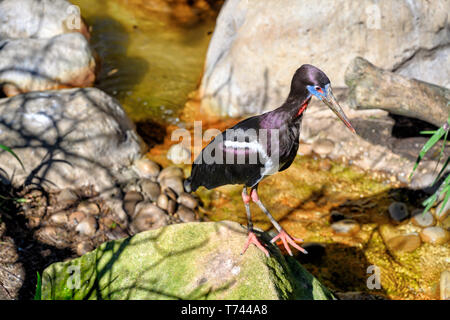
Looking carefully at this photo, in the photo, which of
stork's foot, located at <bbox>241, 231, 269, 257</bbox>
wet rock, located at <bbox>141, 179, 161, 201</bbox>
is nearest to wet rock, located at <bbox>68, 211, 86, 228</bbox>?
wet rock, located at <bbox>141, 179, 161, 201</bbox>

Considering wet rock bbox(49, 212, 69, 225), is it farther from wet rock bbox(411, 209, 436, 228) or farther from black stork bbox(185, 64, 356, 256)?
wet rock bbox(411, 209, 436, 228)

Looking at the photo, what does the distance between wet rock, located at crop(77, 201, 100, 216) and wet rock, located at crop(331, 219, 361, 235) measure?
2378 mm

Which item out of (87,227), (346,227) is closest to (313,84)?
(346,227)

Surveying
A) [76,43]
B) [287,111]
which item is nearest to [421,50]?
[287,111]

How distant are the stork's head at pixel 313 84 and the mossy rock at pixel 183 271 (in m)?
1.06

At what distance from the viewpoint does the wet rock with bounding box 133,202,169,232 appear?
428 cm

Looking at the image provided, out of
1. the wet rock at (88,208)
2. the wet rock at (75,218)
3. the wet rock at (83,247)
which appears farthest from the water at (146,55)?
the wet rock at (83,247)

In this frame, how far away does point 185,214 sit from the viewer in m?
4.49

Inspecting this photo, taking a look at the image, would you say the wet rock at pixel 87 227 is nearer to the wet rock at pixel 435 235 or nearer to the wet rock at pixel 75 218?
the wet rock at pixel 75 218

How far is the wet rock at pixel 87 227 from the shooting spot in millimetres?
4047
